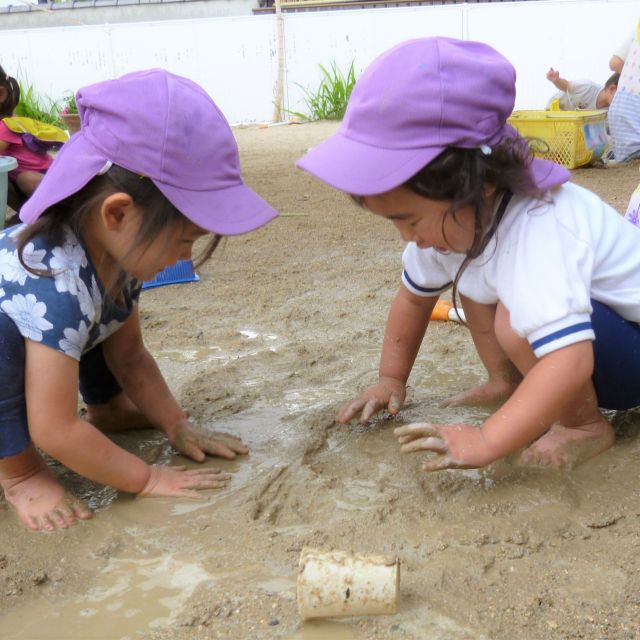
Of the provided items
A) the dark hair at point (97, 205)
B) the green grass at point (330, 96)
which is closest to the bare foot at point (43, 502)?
the dark hair at point (97, 205)

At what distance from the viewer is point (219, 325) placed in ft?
9.82

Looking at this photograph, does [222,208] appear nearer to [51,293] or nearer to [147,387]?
[51,293]

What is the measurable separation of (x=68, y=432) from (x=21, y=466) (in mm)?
230

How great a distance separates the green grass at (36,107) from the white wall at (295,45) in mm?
201

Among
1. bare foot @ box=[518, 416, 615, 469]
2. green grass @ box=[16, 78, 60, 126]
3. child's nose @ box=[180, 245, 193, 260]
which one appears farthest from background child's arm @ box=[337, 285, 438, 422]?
green grass @ box=[16, 78, 60, 126]

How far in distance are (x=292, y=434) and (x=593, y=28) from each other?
380 inches

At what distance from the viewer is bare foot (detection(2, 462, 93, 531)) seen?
1.80m

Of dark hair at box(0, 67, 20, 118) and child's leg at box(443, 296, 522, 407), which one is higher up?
dark hair at box(0, 67, 20, 118)

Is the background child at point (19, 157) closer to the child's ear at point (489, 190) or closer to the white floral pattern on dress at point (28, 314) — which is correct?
the white floral pattern on dress at point (28, 314)

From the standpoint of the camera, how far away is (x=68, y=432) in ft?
5.71

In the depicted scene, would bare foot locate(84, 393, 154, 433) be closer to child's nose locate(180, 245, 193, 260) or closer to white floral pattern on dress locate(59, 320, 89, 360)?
white floral pattern on dress locate(59, 320, 89, 360)

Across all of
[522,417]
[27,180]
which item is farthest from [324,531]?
[27,180]

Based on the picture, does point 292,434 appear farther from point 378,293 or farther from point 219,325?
point 378,293

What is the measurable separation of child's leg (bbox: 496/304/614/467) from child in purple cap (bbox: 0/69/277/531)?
28.4 inches
